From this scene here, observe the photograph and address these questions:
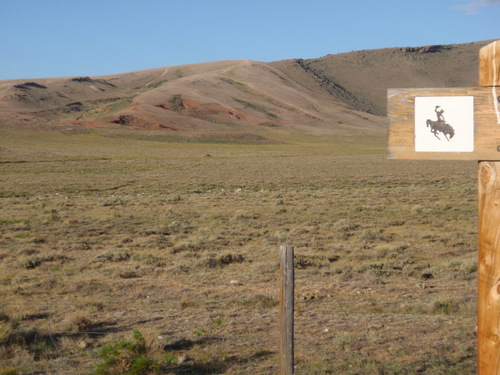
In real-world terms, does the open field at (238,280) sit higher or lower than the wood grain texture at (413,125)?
lower

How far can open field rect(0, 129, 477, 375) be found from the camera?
5.60 metres

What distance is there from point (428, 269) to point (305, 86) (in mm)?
188217

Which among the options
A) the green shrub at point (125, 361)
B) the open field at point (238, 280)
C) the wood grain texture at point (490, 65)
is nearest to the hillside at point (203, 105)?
the open field at point (238, 280)

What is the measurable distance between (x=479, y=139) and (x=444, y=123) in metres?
0.20

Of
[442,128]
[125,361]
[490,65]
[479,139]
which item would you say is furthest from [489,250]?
[125,361]

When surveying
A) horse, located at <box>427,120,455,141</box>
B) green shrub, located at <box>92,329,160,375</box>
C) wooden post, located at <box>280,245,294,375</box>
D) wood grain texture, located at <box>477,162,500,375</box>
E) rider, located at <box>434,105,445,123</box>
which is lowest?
green shrub, located at <box>92,329,160,375</box>

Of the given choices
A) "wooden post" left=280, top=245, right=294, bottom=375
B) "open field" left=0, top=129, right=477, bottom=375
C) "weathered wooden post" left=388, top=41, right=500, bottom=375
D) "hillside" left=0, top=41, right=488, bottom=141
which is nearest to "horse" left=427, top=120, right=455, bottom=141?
"weathered wooden post" left=388, top=41, right=500, bottom=375

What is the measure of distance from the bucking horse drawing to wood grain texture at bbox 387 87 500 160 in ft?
0.31

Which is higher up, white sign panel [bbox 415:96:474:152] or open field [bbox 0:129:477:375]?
white sign panel [bbox 415:96:474:152]

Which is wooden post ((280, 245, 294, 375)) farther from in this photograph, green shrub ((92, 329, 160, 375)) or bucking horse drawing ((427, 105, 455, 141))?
bucking horse drawing ((427, 105, 455, 141))

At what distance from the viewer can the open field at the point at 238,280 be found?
5.60 metres

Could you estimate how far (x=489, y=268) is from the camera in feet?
8.91

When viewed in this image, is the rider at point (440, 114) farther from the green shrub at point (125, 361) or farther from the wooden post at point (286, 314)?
the green shrub at point (125, 361)

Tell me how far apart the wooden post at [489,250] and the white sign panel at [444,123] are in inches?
5.8
